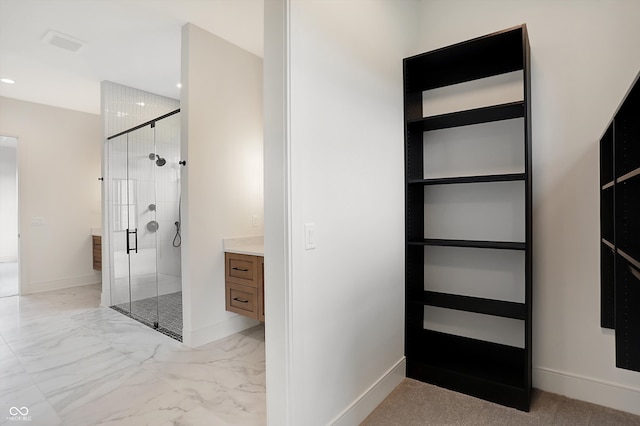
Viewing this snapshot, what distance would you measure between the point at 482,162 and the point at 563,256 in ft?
2.54

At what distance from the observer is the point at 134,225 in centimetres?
380

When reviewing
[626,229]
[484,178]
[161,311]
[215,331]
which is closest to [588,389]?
[626,229]

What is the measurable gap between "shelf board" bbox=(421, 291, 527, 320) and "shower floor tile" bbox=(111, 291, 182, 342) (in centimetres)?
239

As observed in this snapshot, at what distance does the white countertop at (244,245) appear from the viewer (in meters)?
2.91

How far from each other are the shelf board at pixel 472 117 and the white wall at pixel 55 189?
5368mm

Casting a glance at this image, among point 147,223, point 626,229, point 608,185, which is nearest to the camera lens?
point 626,229

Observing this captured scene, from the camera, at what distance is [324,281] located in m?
1.60

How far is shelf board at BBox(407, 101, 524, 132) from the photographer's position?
197 centimetres

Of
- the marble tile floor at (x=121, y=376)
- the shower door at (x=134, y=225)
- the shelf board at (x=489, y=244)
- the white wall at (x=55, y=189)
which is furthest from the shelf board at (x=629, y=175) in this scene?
the white wall at (x=55, y=189)

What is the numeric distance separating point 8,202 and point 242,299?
831 cm

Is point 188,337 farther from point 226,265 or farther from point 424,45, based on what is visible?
point 424,45

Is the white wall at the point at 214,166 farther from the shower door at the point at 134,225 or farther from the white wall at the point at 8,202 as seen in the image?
the white wall at the point at 8,202

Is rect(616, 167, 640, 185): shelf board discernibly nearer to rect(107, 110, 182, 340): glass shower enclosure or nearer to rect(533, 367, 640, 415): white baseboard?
rect(533, 367, 640, 415): white baseboard

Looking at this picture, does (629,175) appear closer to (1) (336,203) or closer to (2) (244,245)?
(1) (336,203)
